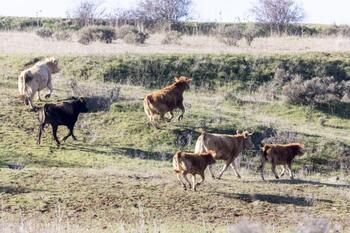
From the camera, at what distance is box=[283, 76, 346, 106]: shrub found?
88.6 ft

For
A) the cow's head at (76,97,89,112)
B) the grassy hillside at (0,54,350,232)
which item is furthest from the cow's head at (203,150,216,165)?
the cow's head at (76,97,89,112)

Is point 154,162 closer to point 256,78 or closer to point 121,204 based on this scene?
point 121,204

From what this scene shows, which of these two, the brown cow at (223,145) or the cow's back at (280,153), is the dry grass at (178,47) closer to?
the brown cow at (223,145)

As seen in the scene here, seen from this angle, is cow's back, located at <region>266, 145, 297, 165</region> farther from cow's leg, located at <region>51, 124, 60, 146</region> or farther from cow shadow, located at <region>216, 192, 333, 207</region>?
cow's leg, located at <region>51, 124, 60, 146</region>

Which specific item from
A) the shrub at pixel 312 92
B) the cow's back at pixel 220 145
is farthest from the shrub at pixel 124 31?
the cow's back at pixel 220 145

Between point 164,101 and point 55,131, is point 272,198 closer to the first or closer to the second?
point 164,101

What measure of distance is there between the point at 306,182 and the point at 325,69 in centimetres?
1422

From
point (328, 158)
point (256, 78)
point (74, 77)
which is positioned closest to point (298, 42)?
point (256, 78)

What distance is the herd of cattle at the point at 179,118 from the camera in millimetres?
15789

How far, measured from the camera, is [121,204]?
14055mm

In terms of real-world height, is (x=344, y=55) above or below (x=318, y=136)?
above

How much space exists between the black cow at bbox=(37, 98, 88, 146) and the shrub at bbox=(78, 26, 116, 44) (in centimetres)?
1717

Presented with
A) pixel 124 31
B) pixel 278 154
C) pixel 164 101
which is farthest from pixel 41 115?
pixel 124 31

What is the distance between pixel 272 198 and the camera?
15016 millimetres
